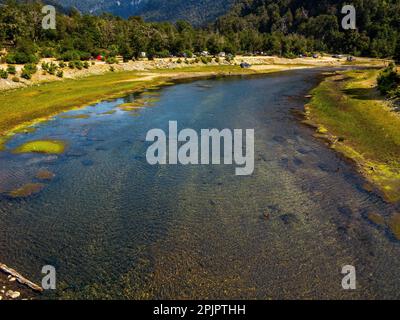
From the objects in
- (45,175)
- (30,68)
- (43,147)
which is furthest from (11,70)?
(45,175)

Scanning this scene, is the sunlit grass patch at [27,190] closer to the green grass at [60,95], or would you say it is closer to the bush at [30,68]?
the green grass at [60,95]

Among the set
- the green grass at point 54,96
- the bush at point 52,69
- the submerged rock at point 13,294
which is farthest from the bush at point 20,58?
the submerged rock at point 13,294

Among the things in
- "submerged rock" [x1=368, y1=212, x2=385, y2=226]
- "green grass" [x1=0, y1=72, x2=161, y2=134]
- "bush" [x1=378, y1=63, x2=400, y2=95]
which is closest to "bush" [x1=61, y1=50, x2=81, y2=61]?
"green grass" [x1=0, y1=72, x2=161, y2=134]

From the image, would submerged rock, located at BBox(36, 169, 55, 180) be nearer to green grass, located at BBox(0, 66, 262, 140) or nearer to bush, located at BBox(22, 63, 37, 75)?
green grass, located at BBox(0, 66, 262, 140)

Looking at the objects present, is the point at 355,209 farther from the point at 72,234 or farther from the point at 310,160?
the point at 72,234

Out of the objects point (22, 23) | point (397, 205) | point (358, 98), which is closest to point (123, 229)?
point (397, 205)

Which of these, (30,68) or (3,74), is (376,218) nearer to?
(3,74)

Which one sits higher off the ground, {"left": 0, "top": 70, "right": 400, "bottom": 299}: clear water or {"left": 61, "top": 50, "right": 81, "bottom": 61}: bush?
{"left": 61, "top": 50, "right": 81, "bottom": 61}: bush
